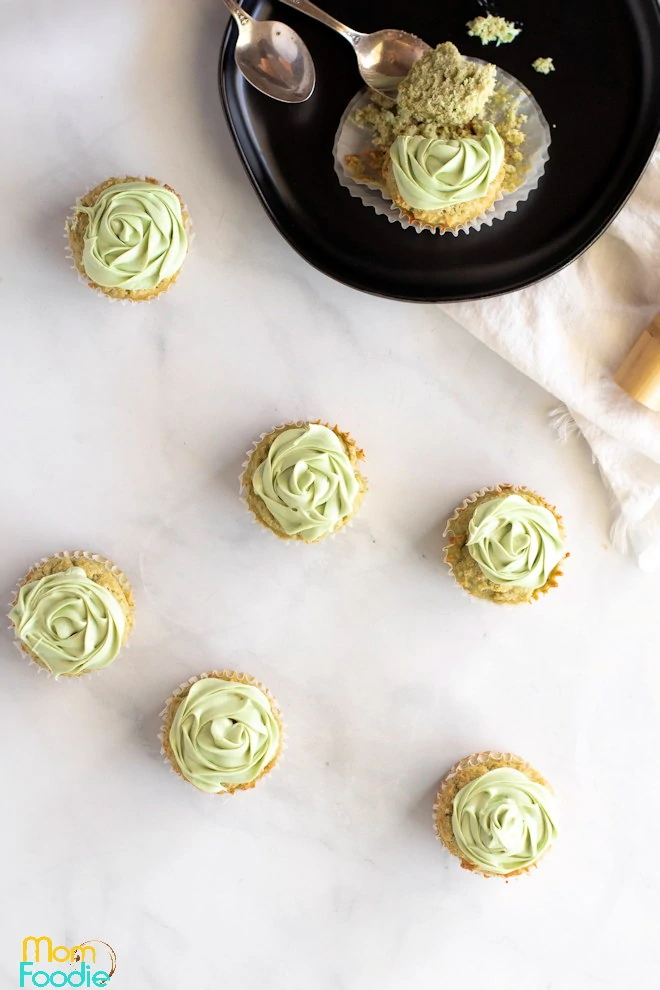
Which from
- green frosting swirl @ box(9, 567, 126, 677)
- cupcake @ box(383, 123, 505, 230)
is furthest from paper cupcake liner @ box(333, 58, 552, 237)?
green frosting swirl @ box(9, 567, 126, 677)

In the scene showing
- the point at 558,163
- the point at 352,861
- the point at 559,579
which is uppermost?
the point at 558,163

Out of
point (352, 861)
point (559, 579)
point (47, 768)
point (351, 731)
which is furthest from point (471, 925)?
point (47, 768)

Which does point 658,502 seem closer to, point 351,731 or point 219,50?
point 351,731

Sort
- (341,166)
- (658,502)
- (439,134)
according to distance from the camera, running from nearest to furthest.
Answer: (439,134), (341,166), (658,502)

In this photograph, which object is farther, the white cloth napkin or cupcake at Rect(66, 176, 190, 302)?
the white cloth napkin

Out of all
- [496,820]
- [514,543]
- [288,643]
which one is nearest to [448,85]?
[514,543]

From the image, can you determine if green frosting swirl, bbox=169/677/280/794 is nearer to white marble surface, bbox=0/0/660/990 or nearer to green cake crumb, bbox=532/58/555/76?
white marble surface, bbox=0/0/660/990
